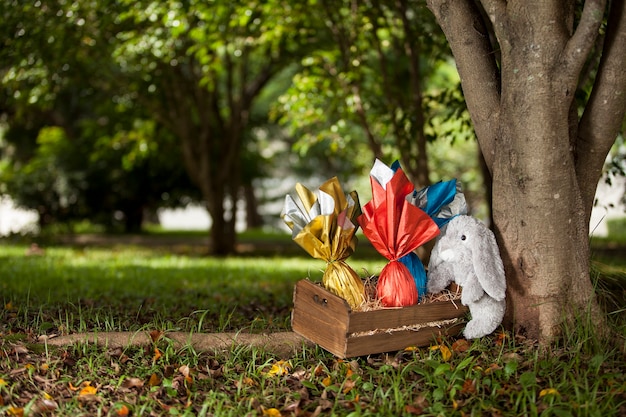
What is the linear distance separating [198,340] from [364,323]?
1.07 meters

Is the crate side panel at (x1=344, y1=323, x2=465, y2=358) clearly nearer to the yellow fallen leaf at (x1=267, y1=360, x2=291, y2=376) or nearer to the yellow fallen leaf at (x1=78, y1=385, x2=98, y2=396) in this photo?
the yellow fallen leaf at (x1=267, y1=360, x2=291, y2=376)

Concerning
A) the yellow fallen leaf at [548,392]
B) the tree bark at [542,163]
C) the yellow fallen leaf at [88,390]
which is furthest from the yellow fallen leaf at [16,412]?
the tree bark at [542,163]

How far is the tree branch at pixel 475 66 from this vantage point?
4.26 metres

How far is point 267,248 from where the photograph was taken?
14281 mm

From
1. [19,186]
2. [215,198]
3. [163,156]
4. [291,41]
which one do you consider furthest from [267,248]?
[19,186]

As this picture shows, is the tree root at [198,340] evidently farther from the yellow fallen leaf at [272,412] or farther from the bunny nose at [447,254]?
the bunny nose at [447,254]

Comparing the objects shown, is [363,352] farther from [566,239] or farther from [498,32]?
[498,32]

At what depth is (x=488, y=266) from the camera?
3865 millimetres

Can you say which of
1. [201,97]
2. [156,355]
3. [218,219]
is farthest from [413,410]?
[201,97]

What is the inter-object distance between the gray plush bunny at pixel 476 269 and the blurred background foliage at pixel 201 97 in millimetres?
2690

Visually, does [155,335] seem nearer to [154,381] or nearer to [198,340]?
[198,340]

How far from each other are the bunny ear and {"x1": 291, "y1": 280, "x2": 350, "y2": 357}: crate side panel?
824 mm

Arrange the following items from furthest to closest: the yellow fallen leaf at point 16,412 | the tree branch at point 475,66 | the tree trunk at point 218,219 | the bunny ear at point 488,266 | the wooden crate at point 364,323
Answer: the tree trunk at point 218,219
the tree branch at point 475,66
the bunny ear at point 488,266
the wooden crate at point 364,323
the yellow fallen leaf at point 16,412

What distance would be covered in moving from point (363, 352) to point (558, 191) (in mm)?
1491
